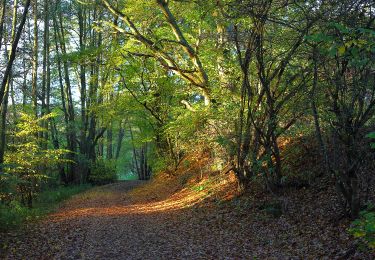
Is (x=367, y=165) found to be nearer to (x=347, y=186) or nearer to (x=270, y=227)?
(x=347, y=186)

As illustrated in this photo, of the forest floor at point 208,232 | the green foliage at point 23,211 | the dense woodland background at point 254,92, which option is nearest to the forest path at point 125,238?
the forest floor at point 208,232

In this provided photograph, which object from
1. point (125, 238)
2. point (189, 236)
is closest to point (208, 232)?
point (189, 236)

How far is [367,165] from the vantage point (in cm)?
856

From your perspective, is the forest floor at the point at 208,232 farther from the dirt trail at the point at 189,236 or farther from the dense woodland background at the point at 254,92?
the dense woodland background at the point at 254,92

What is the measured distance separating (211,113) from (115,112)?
11.7m

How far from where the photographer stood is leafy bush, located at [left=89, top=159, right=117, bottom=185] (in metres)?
28.3

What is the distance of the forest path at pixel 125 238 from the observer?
7582 mm

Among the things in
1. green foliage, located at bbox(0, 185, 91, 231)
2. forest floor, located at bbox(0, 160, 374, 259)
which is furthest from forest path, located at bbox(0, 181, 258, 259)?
green foliage, located at bbox(0, 185, 91, 231)

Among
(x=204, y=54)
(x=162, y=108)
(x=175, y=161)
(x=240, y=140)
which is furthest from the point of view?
(x=175, y=161)

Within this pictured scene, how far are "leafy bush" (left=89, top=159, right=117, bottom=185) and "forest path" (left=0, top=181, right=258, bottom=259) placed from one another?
15.9 meters

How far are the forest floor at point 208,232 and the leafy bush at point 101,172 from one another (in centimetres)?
1561

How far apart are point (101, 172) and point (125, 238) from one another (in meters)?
20.4

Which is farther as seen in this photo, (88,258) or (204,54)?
(204,54)

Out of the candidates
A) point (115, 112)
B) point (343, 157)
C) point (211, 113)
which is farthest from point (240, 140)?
point (115, 112)
